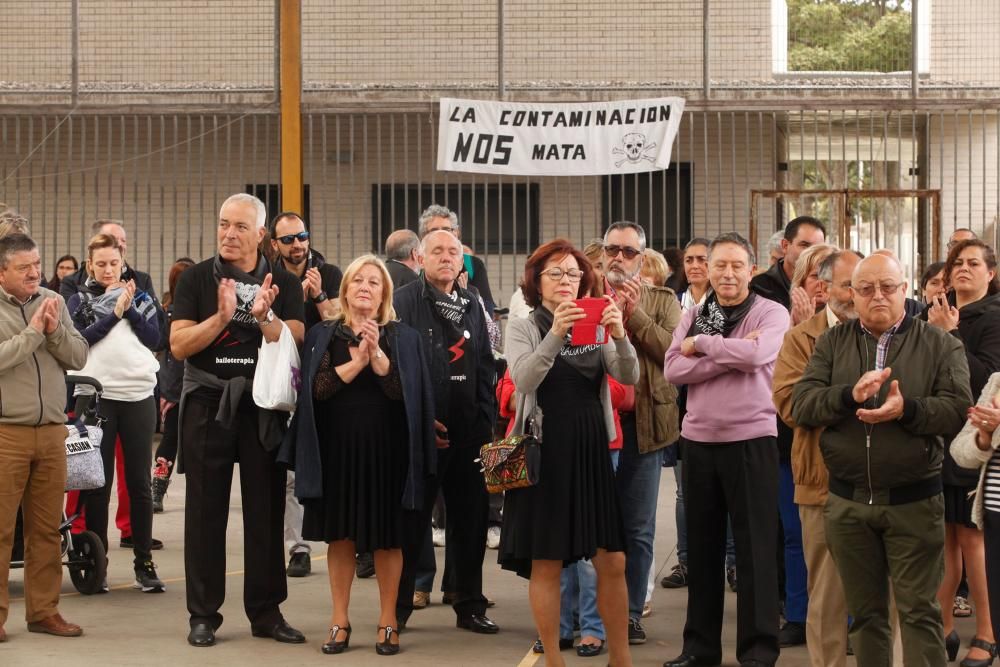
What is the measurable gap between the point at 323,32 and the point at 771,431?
449 inches

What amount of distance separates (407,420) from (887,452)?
8.00ft

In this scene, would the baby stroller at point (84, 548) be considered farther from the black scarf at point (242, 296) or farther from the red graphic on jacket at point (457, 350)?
the red graphic on jacket at point (457, 350)

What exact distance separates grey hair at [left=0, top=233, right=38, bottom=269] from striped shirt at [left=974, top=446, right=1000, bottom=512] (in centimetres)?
460

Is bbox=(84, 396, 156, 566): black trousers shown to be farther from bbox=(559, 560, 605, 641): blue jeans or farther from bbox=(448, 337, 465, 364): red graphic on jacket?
bbox=(559, 560, 605, 641): blue jeans

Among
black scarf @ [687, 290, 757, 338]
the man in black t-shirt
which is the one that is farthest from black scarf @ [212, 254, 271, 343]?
black scarf @ [687, 290, 757, 338]

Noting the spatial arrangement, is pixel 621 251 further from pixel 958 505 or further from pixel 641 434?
pixel 958 505

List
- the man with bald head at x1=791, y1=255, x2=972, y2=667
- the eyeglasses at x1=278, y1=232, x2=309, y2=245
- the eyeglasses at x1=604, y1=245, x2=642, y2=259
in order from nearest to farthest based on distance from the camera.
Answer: the man with bald head at x1=791, y1=255, x2=972, y2=667 → the eyeglasses at x1=604, y1=245, x2=642, y2=259 → the eyeglasses at x1=278, y1=232, x2=309, y2=245

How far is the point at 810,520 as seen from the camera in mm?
6105

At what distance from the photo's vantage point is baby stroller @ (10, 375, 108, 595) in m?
7.93

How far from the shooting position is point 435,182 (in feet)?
50.4

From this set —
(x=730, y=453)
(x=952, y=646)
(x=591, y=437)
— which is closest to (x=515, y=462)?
(x=591, y=437)

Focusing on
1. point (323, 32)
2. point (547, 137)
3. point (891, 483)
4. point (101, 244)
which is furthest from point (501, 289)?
point (891, 483)

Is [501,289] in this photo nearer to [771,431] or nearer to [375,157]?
[375,157]

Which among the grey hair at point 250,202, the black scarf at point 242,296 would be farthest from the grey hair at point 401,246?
the black scarf at point 242,296
